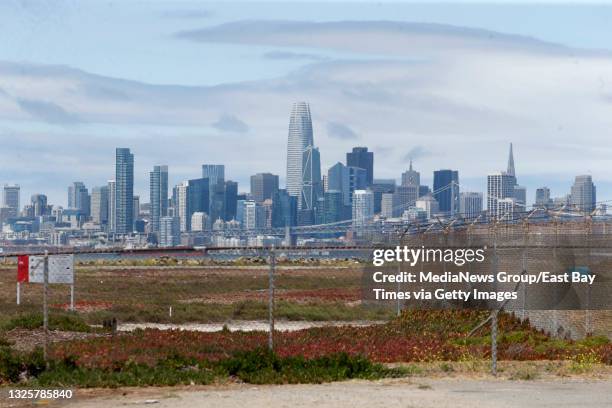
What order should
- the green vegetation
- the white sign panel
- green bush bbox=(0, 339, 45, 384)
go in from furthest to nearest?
the white sign panel, green bush bbox=(0, 339, 45, 384), the green vegetation

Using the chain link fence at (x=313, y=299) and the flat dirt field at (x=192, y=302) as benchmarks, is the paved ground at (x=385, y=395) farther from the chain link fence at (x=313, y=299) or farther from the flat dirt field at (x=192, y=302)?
the flat dirt field at (x=192, y=302)

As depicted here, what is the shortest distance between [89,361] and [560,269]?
9899 millimetres

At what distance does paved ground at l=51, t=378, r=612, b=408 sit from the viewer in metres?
16.1

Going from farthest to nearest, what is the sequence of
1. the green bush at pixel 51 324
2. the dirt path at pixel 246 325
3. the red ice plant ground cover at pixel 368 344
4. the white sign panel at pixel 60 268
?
the dirt path at pixel 246 325 < the white sign panel at pixel 60 268 < the green bush at pixel 51 324 < the red ice plant ground cover at pixel 368 344

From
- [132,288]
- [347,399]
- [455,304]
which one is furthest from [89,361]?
[132,288]

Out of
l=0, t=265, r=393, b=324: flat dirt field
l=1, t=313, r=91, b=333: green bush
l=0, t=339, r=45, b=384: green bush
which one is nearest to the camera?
l=0, t=339, r=45, b=384: green bush

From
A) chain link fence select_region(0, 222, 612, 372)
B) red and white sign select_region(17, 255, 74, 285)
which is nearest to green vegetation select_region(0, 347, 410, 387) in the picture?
chain link fence select_region(0, 222, 612, 372)

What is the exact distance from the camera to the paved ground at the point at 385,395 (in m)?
16.1

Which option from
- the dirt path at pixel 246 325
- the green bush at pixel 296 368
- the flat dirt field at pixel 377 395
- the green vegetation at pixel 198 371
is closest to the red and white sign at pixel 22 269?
the dirt path at pixel 246 325

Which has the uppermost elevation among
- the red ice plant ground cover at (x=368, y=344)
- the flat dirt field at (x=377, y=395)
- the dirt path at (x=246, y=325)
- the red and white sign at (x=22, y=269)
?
the red and white sign at (x=22, y=269)

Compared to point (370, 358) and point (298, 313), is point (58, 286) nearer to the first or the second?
point (298, 313)

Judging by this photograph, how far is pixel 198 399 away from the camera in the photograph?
54.1 ft

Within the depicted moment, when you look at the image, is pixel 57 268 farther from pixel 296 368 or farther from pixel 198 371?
pixel 296 368

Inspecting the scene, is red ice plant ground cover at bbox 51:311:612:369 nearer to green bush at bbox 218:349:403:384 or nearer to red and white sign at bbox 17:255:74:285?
green bush at bbox 218:349:403:384
